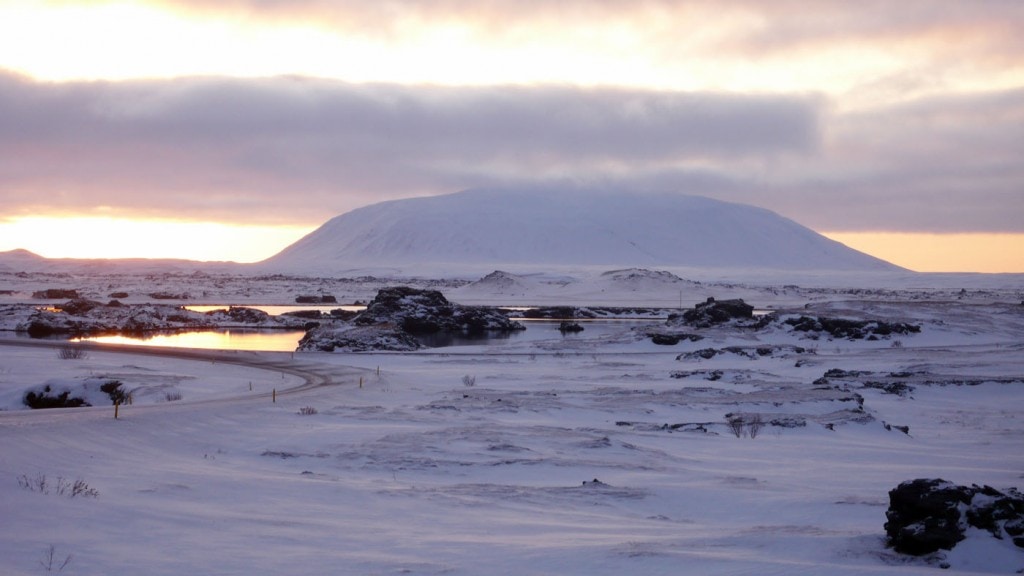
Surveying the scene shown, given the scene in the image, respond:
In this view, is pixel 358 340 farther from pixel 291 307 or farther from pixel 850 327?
pixel 291 307

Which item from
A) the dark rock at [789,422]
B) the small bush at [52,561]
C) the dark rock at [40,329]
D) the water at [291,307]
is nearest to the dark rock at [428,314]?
the dark rock at [40,329]

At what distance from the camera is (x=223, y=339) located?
5844cm

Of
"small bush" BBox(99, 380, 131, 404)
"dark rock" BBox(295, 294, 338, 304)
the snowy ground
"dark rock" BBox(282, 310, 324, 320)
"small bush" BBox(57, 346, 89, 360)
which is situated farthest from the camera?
"dark rock" BBox(295, 294, 338, 304)

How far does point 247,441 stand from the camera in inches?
803

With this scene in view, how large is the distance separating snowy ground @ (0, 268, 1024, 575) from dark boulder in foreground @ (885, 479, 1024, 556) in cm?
19

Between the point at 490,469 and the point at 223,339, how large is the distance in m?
44.1

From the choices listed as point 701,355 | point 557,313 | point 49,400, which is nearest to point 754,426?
point 49,400

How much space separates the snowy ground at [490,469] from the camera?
11148mm

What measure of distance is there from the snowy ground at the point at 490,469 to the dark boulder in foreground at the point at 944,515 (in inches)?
7.6

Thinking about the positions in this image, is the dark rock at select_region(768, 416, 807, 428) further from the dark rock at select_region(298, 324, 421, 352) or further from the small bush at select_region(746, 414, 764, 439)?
the dark rock at select_region(298, 324, 421, 352)

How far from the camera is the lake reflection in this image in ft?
176

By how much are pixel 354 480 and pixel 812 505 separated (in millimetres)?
7311

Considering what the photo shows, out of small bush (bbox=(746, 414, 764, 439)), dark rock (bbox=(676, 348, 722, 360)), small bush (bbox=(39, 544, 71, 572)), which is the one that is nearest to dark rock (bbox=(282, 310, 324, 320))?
dark rock (bbox=(676, 348, 722, 360))

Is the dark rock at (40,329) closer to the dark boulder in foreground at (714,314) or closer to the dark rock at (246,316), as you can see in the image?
the dark rock at (246,316)
